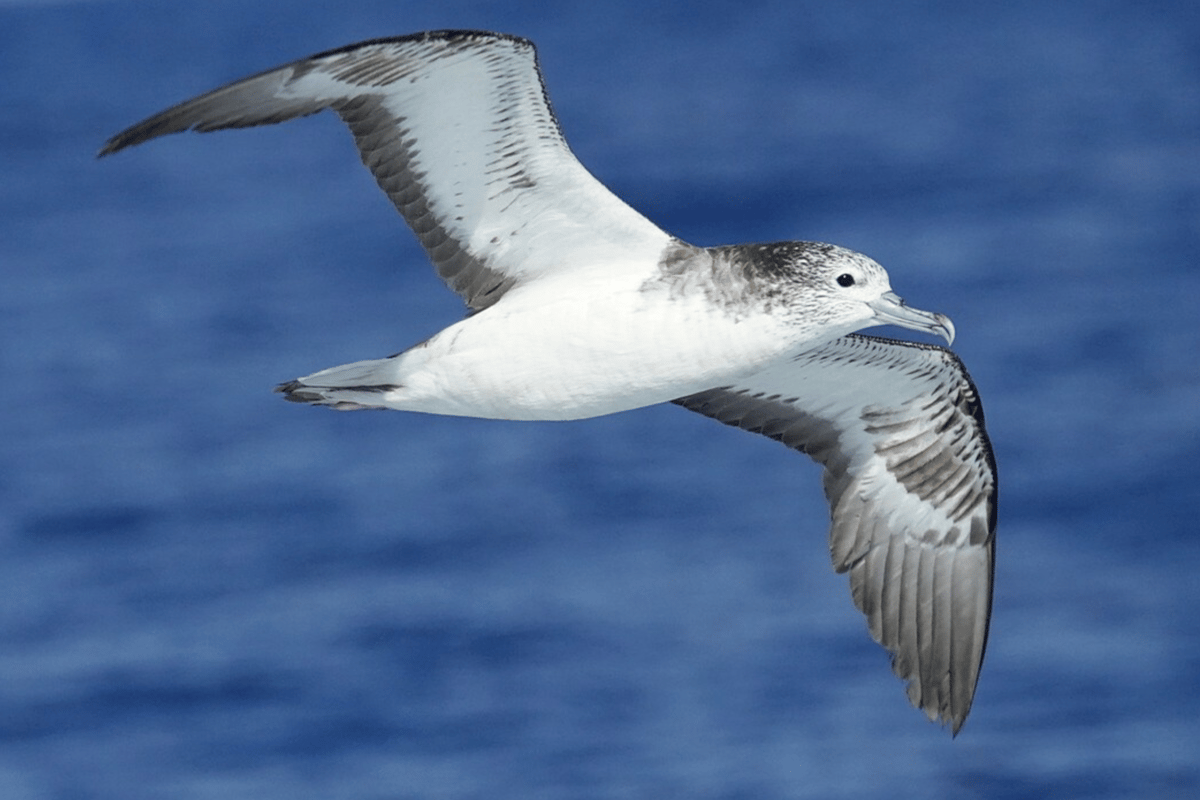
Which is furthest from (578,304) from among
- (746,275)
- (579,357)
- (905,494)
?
(905,494)

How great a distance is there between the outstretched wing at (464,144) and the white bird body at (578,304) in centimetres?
1

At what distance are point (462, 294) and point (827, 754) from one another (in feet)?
45.0

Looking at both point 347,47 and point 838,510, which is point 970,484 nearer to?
point 838,510

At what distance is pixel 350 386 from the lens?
1301 centimetres

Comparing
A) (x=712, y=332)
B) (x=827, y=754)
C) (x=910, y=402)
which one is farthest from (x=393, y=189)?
(x=827, y=754)

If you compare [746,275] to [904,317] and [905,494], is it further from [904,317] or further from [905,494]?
[905,494]

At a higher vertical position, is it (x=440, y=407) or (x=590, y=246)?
(x=590, y=246)

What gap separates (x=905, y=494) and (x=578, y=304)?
3.21 meters

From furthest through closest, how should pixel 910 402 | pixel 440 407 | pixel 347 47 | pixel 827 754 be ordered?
pixel 827 754
pixel 910 402
pixel 440 407
pixel 347 47

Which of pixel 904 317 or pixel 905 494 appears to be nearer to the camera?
pixel 904 317

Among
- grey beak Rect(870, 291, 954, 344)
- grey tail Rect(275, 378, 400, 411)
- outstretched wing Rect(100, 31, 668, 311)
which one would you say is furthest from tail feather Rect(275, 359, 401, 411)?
grey beak Rect(870, 291, 954, 344)

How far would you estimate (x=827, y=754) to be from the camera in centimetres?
2592

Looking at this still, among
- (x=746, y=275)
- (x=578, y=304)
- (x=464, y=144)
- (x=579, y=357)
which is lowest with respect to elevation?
(x=579, y=357)

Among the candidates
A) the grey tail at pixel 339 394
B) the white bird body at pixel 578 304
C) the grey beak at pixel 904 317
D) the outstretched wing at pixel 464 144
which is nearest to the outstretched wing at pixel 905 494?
the white bird body at pixel 578 304
